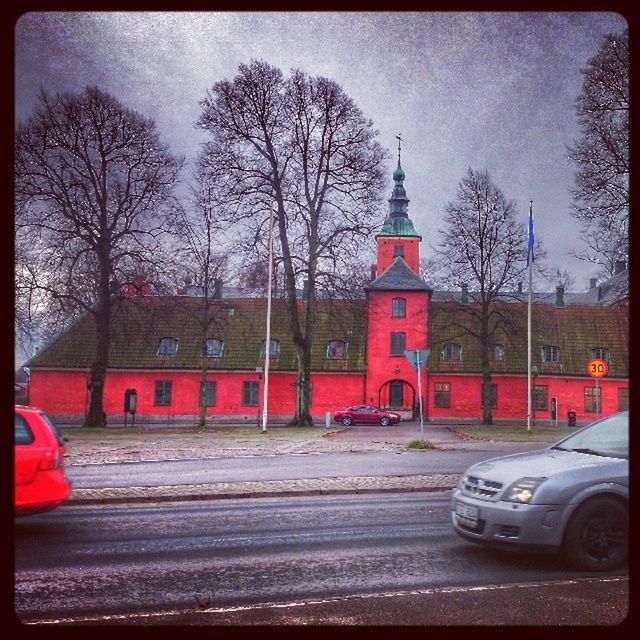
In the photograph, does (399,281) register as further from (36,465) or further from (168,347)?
(36,465)

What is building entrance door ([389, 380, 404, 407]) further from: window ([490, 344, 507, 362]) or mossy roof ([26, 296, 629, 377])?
window ([490, 344, 507, 362])

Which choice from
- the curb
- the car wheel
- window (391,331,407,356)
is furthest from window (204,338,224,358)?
the car wheel

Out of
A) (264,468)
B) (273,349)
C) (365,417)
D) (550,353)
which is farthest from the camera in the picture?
(273,349)

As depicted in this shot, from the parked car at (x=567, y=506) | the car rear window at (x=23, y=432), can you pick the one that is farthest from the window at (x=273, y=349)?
the parked car at (x=567, y=506)

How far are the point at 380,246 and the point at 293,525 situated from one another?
6125 centimetres

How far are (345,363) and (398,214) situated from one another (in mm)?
26832

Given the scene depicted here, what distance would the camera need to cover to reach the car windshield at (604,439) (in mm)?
6582

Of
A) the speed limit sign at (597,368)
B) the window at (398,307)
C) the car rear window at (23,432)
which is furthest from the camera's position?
the window at (398,307)

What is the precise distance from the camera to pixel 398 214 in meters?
70.0

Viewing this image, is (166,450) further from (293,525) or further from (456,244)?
(456,244)

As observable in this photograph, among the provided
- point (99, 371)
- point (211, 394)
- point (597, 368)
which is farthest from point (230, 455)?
point (211, 394)

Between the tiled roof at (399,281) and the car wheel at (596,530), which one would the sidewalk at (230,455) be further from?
the tiled roof at (399,281)

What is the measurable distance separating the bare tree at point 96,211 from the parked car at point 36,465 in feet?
53.0

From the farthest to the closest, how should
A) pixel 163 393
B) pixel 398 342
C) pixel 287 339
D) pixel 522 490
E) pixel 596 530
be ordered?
pixel 287 339, pixel 398 342, pixel 163 393, pixel 522 490, pixel 596 530
